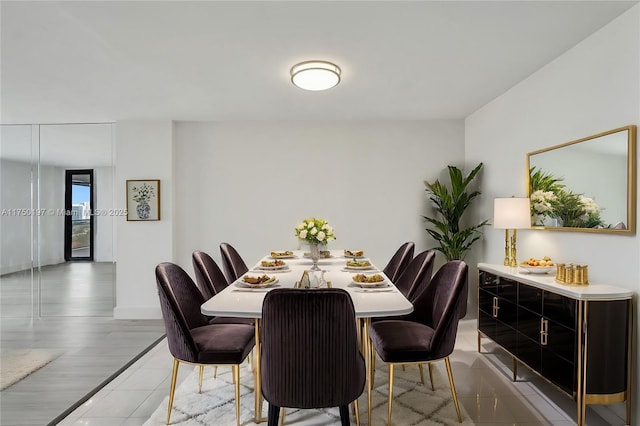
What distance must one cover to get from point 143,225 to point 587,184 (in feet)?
15.5

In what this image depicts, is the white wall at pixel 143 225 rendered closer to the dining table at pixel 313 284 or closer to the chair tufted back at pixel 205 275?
the chair tufted back at pixel 205 275

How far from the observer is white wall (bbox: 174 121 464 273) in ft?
16.2

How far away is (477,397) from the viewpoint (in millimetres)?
2697

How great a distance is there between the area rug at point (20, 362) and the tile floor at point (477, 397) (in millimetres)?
819

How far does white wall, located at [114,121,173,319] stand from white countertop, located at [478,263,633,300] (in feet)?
13.2

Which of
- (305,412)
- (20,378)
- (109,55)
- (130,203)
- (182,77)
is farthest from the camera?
(130,203)

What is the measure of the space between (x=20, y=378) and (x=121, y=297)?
1825mm

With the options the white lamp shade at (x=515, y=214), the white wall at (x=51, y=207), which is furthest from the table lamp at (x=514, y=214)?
the white wall at (x=51, y=207)

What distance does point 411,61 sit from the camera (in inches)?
117

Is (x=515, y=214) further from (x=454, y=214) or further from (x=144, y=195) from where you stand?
(x=144, y=195)

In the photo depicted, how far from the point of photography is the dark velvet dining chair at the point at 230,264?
3580mm

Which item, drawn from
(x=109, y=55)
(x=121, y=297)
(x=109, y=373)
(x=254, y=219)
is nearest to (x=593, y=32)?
(x=109, y=55)

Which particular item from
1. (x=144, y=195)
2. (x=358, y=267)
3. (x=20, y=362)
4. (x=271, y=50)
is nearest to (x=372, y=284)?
(x=358, y=267)

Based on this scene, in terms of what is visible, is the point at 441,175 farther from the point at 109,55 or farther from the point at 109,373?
the point at 109,373
